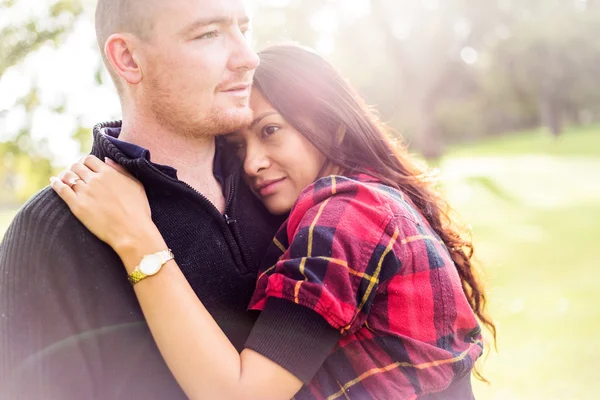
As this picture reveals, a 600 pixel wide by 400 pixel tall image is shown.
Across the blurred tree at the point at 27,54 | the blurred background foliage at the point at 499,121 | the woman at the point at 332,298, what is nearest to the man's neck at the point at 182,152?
the woman at the point at 332,298

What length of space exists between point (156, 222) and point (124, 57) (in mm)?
581

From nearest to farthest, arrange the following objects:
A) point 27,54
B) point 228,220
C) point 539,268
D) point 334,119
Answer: point 228,220, point 334,119, point 27,54, point 539,268

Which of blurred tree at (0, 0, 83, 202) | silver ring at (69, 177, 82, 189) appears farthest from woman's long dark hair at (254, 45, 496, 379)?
blurred tree at (0, 0, 83, 202)

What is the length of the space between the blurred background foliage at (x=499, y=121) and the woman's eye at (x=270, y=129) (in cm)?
100

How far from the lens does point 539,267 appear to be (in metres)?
10.3

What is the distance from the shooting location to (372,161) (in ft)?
8.29

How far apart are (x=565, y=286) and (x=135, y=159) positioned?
314 inches

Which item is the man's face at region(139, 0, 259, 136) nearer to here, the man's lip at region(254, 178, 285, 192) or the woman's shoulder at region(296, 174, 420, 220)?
the man's lip at region(254, 178, 285, 192)

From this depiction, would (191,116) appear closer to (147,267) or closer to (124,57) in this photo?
(124,57)

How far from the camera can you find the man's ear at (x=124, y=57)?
2229mm

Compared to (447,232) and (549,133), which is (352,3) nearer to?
(447,232)

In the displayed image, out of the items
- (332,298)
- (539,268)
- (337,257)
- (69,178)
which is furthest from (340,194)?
(539,268)

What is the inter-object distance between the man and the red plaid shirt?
23cm

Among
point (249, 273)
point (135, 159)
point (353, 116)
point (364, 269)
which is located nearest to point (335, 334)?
point (364, 269)
